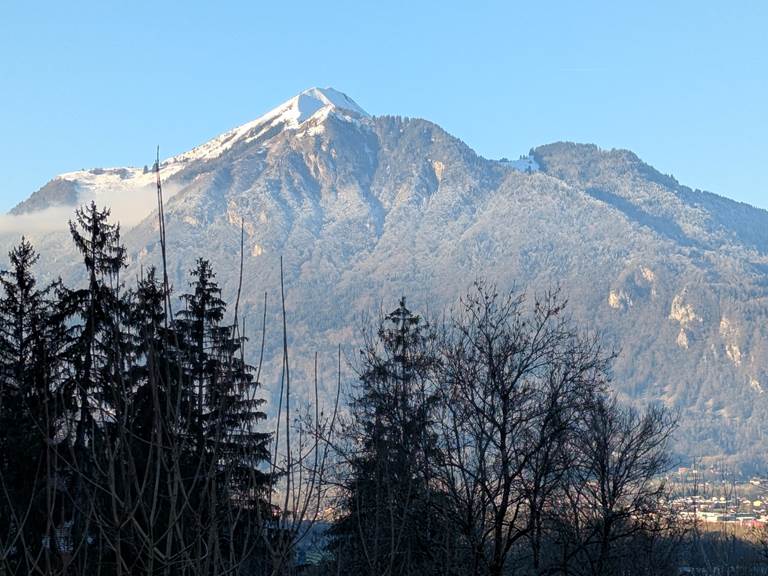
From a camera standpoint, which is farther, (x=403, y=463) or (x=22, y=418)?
(x=22, y=418)

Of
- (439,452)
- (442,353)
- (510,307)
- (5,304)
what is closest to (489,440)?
(439,452)

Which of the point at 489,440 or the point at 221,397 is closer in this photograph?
the point at 221,397

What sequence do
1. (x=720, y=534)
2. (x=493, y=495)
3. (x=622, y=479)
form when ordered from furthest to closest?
(x=720, y=534) → (x=622, y=479) → (x=493, y=495)

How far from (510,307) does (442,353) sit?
2.04 meters

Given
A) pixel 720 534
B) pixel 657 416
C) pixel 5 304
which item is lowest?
pixel 720 534

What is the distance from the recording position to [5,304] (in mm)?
25766

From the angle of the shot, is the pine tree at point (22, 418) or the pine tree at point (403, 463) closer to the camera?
the pine tree at point (403, 463)

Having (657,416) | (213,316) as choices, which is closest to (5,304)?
(213,316)

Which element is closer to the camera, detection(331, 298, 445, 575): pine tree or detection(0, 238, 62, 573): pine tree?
detection(331, 298, 445, 575): pine tree

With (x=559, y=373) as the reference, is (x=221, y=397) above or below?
below

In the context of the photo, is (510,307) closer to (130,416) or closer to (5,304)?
(5,304)

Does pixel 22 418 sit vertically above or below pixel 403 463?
above

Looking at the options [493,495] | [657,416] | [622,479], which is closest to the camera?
[493,495]

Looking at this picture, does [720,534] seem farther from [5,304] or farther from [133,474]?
[133,474]
